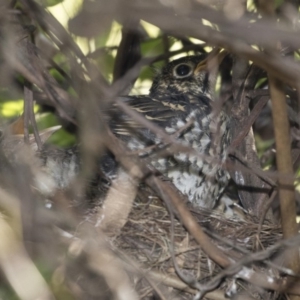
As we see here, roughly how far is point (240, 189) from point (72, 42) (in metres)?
1.35

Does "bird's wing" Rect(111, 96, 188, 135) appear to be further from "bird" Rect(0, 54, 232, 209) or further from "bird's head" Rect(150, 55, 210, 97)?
"bird's head" Rect(150, 55, 210, 97)

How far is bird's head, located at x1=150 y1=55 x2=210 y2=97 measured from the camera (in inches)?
122

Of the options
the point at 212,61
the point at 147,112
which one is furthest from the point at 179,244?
the point at 212,61

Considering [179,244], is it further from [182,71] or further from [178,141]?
[182,71]

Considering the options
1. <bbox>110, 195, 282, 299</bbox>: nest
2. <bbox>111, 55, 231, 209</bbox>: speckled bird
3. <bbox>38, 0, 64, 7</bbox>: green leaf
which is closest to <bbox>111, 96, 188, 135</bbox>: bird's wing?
<bbox>111, 55, 231, 209</bbox>: speckled bird

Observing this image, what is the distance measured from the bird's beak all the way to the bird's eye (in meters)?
0.03

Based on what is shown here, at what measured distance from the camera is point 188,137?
2672mm

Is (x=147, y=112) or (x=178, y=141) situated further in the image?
(x=147, y=112)

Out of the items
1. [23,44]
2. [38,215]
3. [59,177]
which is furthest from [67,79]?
[38,215]

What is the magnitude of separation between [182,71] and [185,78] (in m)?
0.03

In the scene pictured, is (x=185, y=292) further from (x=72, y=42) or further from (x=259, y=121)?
(x=259, y=121)

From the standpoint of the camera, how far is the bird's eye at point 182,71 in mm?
3133

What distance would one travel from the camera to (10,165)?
1957 mm

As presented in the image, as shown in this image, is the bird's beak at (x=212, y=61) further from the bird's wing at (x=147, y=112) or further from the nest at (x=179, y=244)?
the nest at (x=179, y=244)
